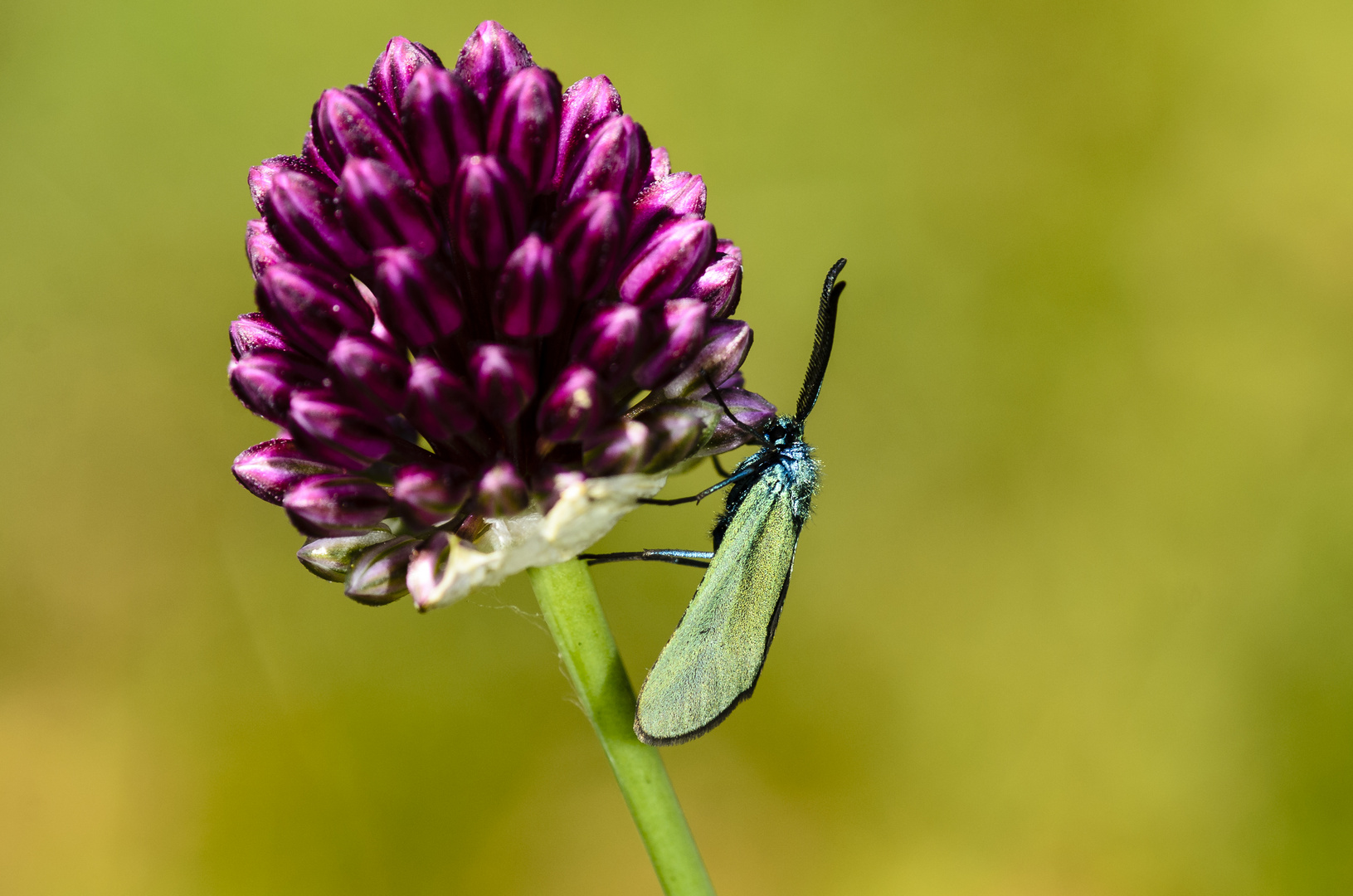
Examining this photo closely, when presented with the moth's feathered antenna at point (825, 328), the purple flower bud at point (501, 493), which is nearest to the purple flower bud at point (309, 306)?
the purple flower bud at point (501, 493)

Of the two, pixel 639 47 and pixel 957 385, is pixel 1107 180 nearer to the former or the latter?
pixel 957 385

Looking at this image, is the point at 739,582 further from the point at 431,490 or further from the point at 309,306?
the point at 309,306

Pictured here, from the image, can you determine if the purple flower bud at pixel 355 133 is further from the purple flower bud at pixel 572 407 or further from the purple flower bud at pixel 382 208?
the purple flower bud at pixel 572 407

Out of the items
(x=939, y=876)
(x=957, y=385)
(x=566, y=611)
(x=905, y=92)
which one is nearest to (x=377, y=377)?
(x=566, y=611)

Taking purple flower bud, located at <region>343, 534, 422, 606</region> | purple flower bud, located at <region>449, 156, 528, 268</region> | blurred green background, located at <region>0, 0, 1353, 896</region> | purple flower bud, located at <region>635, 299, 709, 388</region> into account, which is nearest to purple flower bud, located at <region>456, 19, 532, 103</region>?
purple flower bud, located at <region>449, 156, 528, 268</region>

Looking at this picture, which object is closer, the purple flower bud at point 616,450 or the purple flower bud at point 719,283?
the purple flower bud at point 616,450

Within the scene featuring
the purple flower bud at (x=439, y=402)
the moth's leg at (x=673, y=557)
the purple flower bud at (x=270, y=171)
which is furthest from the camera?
the moth's leg at (x=673, y=557)

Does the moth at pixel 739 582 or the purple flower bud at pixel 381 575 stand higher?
the purple flower bud at pixel 381 575

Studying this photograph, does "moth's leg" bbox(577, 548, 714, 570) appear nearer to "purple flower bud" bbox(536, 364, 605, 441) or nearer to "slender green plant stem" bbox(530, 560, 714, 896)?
"slender green plant stem" bbox(530, 560, 714, 896)
